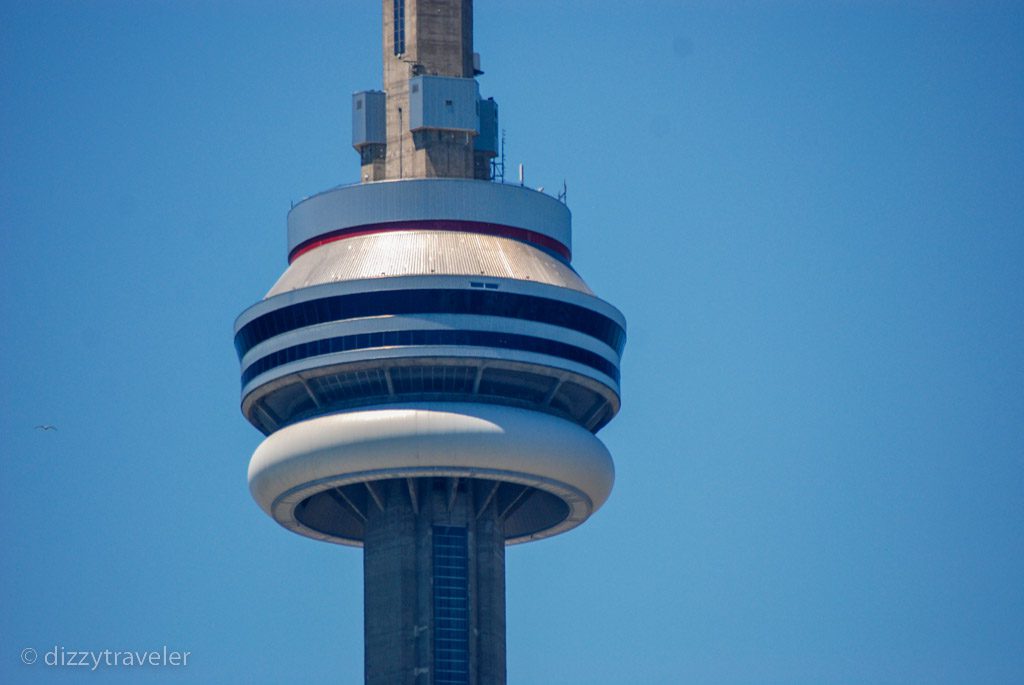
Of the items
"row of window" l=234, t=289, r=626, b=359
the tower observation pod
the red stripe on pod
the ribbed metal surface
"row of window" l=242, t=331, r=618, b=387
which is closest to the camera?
"row of window" l=242, t=331, r=618, b=387

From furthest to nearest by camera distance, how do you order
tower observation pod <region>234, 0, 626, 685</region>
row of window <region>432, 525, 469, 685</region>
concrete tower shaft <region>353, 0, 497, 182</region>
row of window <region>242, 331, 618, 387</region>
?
concrete tower shaft <region>353, 0, 497, 182</region> → row of window <region>432, 525, 469, 685</region> → tower observation pod <region>234, 0, 626, 685</region> → row of window <region>242, 331, 618, 387</region>

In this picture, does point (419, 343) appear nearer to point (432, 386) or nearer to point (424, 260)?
point (432, 386)

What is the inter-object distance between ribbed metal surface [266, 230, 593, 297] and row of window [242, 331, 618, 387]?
388 centimetres

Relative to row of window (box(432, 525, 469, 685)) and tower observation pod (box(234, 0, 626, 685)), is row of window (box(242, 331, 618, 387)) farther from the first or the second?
row of window (box(432, 525, 469, 685))

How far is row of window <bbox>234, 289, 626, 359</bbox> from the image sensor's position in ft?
601

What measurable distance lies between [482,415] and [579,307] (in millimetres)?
9526

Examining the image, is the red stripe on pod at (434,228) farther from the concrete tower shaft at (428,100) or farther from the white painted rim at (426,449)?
the white painted rim at (426,449)

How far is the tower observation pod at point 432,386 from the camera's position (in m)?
183

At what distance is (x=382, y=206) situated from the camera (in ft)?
625

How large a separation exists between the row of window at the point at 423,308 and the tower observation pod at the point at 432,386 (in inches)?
4.7

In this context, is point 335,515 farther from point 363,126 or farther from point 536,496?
point 363,126

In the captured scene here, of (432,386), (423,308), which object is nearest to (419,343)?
(423,308)

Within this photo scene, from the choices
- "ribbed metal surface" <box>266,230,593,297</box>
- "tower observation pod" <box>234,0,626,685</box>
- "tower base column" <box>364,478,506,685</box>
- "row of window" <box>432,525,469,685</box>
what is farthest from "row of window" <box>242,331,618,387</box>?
"row of window" <box>432,525,469,685</box>

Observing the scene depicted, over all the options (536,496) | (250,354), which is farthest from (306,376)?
(536,496)
